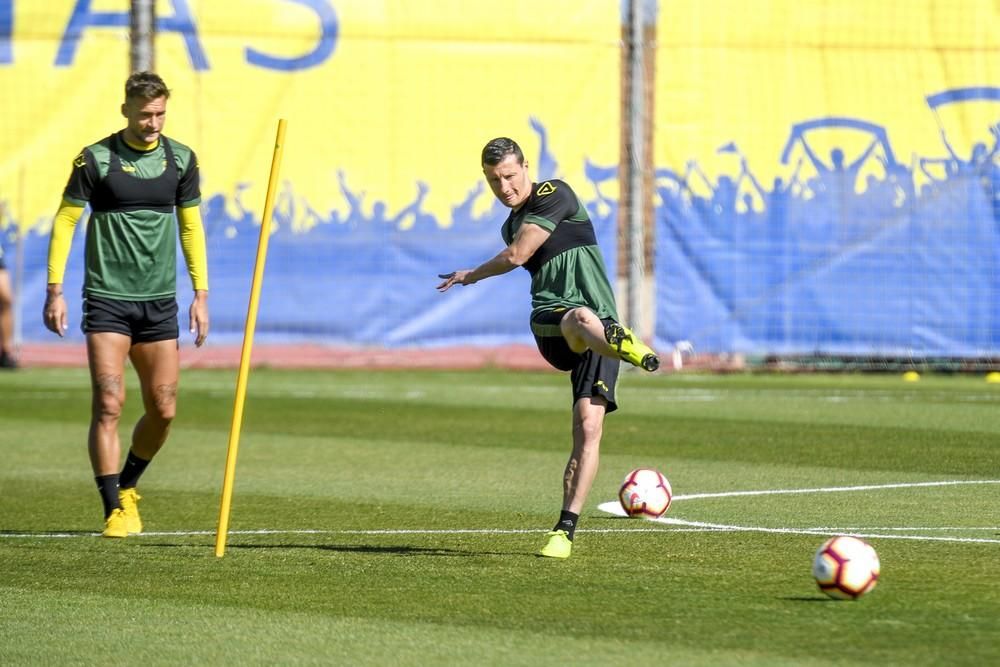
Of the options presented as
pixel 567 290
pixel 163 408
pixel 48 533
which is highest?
pixel 567 290

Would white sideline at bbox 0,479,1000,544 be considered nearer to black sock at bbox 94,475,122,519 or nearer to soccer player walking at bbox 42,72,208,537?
black sock at bbox 94,475,122,519

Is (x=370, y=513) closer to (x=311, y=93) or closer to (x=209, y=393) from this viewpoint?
(x=209, y=393)

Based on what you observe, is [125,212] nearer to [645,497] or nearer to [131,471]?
[131,471]

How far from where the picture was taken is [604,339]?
27.0 ft

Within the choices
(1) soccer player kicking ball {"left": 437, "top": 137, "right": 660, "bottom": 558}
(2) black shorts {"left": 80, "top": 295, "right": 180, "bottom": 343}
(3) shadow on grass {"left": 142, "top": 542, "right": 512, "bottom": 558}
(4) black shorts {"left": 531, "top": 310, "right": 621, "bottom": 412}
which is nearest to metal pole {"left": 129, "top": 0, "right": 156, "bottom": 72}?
(2) black shorts {"left": 80, "top": 295, "right": 180, "bottom": 343}

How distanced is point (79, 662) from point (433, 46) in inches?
691

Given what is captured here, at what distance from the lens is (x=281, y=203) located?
22875 millimetres

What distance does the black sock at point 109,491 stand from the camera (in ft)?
30.8

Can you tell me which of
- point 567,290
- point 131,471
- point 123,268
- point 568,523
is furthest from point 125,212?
point 568,523

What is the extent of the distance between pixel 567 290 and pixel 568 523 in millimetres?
1103

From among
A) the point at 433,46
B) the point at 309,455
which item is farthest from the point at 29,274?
the point at 309,455

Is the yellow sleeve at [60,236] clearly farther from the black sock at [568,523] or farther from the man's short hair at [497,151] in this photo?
the black sock at [568,523]

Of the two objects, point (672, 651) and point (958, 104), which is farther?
point (958, 104)

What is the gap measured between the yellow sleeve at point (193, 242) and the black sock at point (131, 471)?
0.96 m
